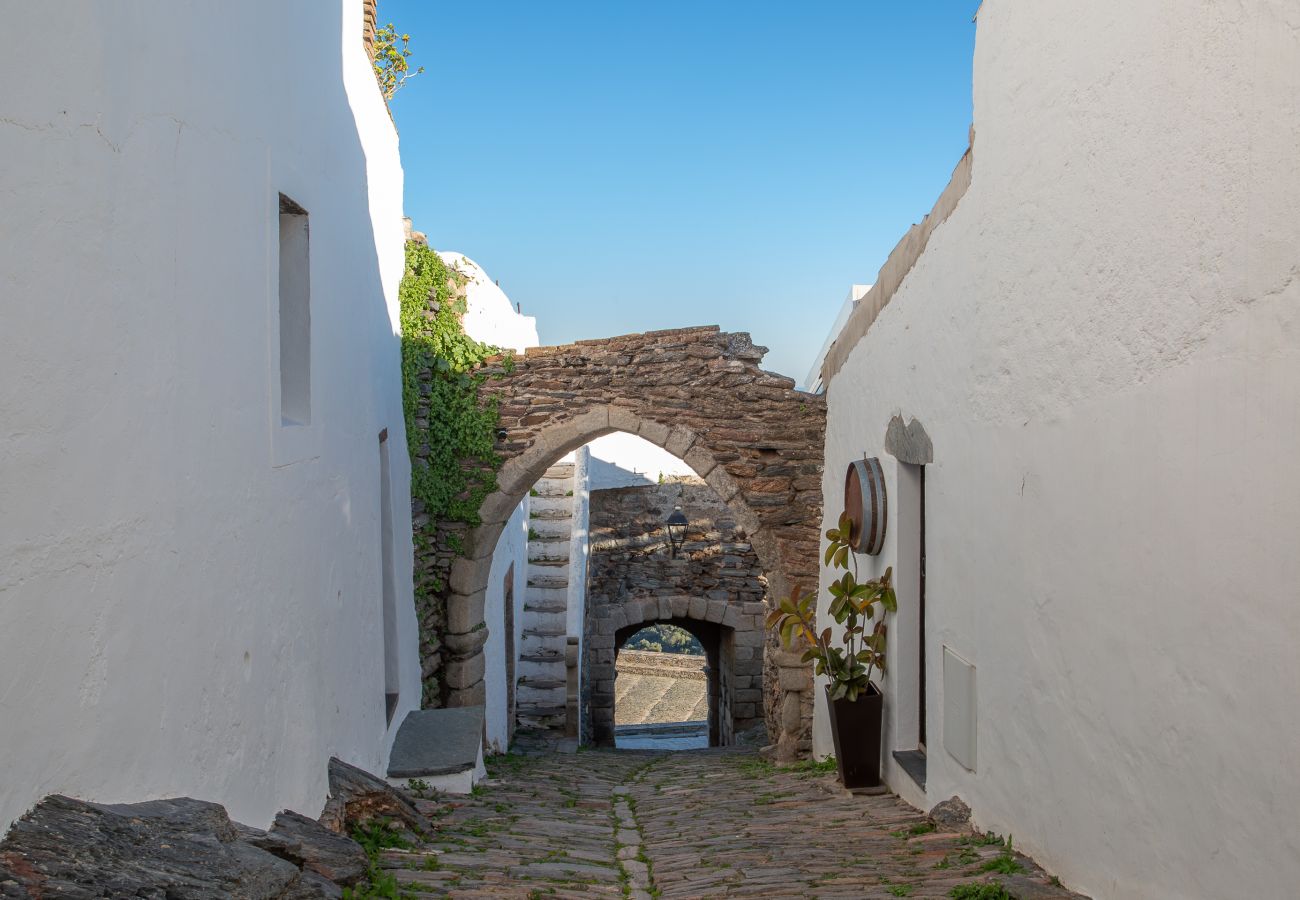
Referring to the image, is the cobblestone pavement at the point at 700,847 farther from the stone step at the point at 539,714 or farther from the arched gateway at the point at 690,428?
the stone step at the point at 539,714

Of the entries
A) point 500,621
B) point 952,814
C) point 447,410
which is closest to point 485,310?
point 447,410

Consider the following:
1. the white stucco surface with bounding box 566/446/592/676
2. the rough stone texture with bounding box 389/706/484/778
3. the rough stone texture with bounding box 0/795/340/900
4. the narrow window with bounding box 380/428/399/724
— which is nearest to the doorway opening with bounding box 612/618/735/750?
the white stucco surface with bounding box 566/446/592/676

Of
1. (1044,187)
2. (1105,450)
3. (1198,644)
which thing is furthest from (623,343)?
(1198,644)

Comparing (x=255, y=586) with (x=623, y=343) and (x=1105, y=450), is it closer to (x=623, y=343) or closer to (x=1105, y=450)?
(x=1105, y=450)

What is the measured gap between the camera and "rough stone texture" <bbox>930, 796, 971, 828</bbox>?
14.9ft

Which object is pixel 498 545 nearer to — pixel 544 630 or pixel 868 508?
pixel 544 630

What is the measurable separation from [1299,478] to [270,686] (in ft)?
10.6

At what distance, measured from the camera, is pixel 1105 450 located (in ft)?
10.2

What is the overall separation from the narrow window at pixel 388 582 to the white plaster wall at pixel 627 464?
7.40m

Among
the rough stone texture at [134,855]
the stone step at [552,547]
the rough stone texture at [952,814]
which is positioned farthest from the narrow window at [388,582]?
the stone step at [552,547]

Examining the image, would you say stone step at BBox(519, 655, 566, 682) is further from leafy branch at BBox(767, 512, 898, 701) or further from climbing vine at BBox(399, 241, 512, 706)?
leafy branch at BBox(767, 512, 898, 701)

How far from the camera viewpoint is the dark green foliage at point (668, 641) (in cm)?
2663

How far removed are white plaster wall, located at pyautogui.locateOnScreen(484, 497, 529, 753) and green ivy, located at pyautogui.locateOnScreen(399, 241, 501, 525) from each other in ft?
2.32

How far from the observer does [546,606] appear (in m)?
13.6
